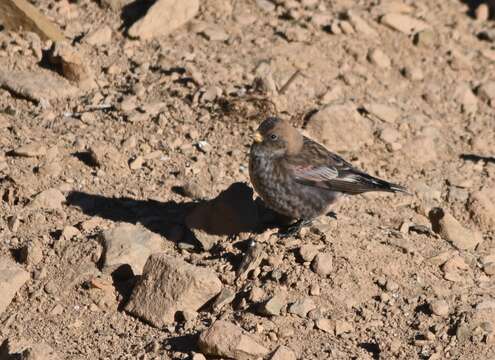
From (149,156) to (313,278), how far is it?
236 centimetres

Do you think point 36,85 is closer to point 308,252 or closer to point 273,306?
point 308,252

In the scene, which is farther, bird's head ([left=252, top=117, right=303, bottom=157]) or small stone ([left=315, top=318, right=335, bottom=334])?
bird's head ([left=252, top=117, right=303, bottom=157])

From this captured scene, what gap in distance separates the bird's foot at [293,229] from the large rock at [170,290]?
2.57 ft

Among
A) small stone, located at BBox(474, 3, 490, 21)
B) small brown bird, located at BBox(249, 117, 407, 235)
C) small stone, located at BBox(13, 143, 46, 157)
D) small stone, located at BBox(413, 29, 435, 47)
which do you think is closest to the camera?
small brown bird, located at BBox(249, 117, 407, 235)

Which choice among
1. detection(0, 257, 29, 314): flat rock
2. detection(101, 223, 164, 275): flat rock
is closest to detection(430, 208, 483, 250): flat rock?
detection(101, 223, 164, 275): flat rock

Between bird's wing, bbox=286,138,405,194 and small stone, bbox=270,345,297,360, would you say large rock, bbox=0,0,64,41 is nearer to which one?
bird's wing, bbox=286,138,405,194

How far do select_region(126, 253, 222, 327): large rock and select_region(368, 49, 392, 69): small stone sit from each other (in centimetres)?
419

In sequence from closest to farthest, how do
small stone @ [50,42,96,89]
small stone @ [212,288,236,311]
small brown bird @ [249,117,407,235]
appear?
1. small stone @ [212,288,236,311]
2. small brown bird @ [249,117,407,235]
3. small stone @ [50,42,96,89]

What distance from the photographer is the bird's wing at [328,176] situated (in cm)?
819

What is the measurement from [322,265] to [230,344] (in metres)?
1.16

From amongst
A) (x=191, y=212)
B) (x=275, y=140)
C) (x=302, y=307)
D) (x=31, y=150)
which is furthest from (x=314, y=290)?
(x=31, y=150)

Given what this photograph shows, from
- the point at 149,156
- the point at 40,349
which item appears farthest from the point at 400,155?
the point at 40,349

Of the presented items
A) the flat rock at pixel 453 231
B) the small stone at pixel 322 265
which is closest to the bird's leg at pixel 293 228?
the small stone at pixel 322 265

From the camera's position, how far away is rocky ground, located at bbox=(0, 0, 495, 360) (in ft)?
23.1
